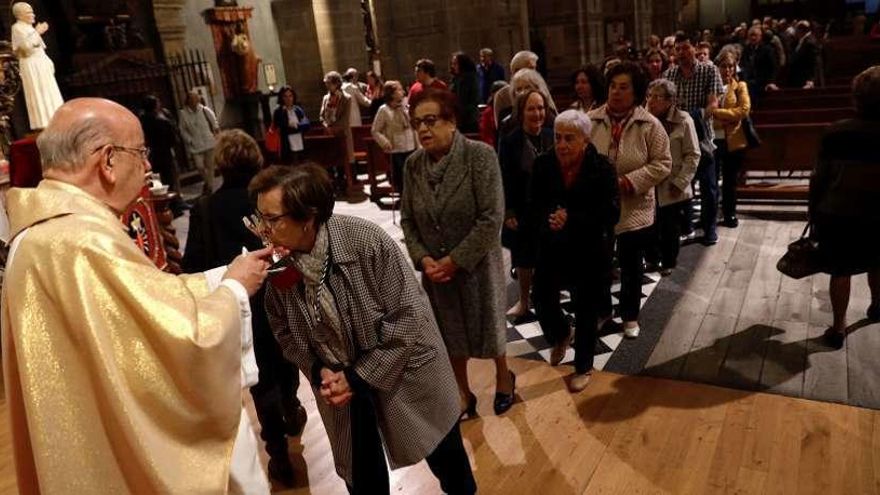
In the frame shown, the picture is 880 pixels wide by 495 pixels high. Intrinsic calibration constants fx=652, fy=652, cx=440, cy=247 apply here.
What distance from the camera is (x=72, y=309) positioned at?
146 centimetres

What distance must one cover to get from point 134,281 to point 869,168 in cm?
322

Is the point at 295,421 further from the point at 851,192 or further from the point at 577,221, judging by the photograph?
the point at 851,192

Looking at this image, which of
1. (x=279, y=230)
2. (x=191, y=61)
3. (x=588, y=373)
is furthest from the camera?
(x=191, y=61)

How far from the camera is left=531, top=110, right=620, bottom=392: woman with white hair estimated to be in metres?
3.11

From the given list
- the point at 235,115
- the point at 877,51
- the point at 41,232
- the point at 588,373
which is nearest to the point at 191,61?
the point at 235,115

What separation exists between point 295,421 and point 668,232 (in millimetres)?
2904

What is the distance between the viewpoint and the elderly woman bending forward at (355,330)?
1897 mm

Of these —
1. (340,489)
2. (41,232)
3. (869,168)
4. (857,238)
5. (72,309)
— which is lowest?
(340,489)

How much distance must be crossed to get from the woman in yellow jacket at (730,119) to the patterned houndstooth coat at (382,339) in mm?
3984

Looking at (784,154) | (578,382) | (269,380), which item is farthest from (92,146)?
(784,154)

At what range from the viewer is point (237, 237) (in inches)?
107

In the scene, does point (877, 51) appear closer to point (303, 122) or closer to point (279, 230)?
point (303, 122)

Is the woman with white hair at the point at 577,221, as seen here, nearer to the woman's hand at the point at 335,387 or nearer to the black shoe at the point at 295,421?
the black shoe at the point at 295,421

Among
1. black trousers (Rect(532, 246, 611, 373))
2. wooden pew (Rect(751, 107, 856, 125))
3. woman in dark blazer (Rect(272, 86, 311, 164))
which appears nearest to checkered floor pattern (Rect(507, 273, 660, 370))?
black trousers (Rect(532, 246, 611, 373))
